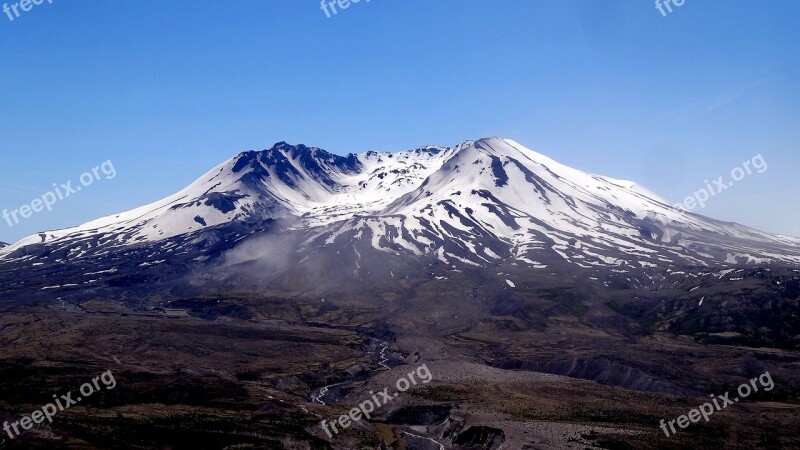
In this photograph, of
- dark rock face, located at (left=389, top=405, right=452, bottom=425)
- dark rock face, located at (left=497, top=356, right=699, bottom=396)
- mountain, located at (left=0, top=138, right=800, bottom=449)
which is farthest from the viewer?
dark rock face, located at (left=497, top=356, right=699, bottom=396)

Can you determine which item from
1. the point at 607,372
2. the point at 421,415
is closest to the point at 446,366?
the point at 607,372

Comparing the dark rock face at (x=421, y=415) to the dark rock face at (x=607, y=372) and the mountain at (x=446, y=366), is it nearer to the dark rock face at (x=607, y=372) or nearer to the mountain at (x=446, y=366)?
the mountain at (x=446, y=366)

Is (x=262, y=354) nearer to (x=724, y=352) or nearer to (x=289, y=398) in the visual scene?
(x=289, y=398)

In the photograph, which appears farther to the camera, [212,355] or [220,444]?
[212,355]

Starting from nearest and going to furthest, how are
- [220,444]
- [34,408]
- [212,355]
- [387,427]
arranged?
[220,444] → [34,408] → [387,427] → [212,355]

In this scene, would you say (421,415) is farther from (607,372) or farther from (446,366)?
(607,372)

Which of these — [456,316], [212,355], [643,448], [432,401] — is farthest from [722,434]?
[456,316]

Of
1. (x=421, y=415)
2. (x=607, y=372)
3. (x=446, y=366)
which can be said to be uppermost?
(x=421, y=415)

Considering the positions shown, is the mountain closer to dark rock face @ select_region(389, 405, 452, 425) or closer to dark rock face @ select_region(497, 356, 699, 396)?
dark rock face @ select_region(389, 405, 452, 425)

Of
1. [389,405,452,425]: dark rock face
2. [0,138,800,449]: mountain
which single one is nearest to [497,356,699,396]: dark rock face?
[0,138,800,449]: mountain

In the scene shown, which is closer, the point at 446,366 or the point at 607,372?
the point at 607,372

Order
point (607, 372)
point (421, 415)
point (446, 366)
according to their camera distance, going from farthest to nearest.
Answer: point (446, 366), point (607, 372), point (421, 415)
